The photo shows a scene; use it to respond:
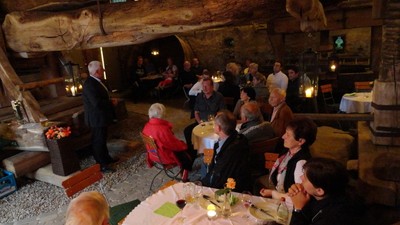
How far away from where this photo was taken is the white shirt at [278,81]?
7.09m

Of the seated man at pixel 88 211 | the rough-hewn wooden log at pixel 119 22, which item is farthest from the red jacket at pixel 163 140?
the seated man at pixel 88 211

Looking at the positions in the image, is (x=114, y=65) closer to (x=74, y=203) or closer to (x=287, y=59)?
(x=287, y=59)

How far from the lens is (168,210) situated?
2.58 m

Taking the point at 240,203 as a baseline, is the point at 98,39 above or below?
above

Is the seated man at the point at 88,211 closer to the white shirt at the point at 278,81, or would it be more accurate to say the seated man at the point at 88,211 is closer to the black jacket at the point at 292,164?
the black jacket at the point at 292,164

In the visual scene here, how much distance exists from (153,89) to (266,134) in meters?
8.36

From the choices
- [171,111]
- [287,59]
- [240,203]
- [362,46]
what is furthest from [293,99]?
[362,46]

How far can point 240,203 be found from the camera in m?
2.63

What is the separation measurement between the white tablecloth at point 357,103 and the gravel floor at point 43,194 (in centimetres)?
448

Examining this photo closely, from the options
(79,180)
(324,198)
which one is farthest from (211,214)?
(79,180)

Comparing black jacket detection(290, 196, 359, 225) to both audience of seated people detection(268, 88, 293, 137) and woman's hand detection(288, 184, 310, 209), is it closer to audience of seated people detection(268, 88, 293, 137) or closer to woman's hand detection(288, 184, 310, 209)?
woman's hand detection(288, 184, 310, 209)

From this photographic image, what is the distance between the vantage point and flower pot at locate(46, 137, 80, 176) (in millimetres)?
5078

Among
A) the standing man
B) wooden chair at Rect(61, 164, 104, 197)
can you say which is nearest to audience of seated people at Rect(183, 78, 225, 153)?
the standing man

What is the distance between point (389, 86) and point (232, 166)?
7.17ft
